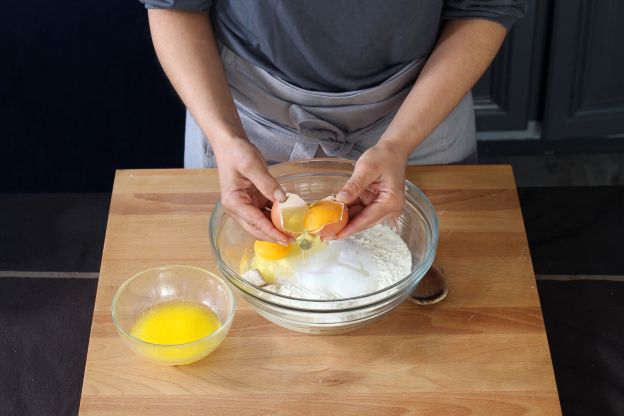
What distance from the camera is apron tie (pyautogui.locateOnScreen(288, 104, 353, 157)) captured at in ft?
4.66

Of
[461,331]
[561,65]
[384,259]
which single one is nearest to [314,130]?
[384,259]

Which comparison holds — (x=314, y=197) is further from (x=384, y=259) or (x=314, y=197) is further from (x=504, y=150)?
(x=504, y=150)

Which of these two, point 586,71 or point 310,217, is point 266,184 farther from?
point 586,71

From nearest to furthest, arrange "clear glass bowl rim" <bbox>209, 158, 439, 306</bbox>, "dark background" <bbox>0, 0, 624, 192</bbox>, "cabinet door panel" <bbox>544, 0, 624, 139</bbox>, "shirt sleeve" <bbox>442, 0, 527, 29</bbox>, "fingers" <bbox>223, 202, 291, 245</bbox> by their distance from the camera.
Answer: "clear glass bowl rim" <bbox>209, 158, 439, 306</bbox>
"fingers" <bbox>223, 202, 291, 245</bbox>
"shirt sleeve" <bbox>442, 0, 527, 29</bbox>
"dark background" <bbox>0, 0, 624, 192</bbox>
"cabinet door panel" <bbox>544, 0, 624, 139</bbox>

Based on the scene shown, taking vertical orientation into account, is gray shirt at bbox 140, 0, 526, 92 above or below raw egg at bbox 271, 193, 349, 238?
above

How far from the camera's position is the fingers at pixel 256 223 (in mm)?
1084

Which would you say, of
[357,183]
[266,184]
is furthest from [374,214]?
[266,184]

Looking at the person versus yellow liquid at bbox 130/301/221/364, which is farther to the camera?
the person

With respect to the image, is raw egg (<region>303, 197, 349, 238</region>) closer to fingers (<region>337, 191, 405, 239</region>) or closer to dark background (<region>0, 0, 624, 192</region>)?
fingers (<region>337, 191, 405, 239</region>)

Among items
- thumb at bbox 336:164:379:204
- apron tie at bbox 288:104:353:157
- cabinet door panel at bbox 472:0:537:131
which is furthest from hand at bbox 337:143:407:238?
cabinet door panel at bbox 472:0:537:131

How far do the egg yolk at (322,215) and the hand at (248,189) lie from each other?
4cm

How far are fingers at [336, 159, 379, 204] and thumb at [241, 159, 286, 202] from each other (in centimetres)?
8

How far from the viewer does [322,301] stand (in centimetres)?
97

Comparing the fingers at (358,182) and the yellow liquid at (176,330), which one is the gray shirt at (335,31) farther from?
the yellow liquid at (176,330)
